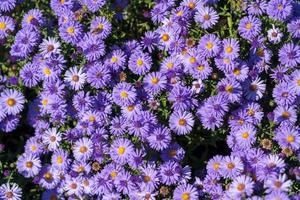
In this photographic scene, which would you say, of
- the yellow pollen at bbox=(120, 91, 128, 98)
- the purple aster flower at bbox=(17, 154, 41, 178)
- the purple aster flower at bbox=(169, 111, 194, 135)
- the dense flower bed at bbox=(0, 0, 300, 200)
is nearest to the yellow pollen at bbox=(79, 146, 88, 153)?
the dense flower bed at bbox=(0, 0, 300, 200)

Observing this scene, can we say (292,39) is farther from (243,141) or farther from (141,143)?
(141,143)

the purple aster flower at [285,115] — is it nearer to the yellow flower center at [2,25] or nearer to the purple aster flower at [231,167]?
the purple aster flower at [231,167]

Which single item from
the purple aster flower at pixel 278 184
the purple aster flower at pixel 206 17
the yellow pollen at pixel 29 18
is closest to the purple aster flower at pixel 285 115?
the purple aster flower at pixel 278 184

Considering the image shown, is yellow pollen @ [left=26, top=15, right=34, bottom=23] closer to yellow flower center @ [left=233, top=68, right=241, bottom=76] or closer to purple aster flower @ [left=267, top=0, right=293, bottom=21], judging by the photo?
yellow flower center @ [left=233, top=68, right=241, bottom=76]

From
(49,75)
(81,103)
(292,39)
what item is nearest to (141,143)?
(81,103)

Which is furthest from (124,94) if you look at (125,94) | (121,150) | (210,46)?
(210,46)

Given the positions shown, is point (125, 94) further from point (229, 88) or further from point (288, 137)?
point (288, 137)
